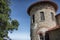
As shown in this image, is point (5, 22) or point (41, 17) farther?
point (41, 17)

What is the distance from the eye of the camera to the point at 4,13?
14195mm

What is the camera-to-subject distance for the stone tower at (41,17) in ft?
59.3

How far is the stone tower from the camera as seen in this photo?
18078mm

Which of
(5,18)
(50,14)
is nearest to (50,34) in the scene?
(50,14)

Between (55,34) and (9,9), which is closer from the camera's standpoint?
(9,9)

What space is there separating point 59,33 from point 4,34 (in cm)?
654

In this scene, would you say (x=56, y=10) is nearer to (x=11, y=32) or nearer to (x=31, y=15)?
(x=31, y=15)

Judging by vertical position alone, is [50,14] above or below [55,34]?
above

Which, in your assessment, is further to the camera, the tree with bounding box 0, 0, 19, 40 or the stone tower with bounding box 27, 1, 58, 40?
the stone tower with bounding box 27, 1, 58, 40

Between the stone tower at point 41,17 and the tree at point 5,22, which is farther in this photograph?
the stone tower at point 41,17

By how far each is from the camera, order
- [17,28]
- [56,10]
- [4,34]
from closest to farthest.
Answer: [4,34], [17,28], [56,10]

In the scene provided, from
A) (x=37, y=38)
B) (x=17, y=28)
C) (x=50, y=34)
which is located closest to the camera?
(x=17, y=28)

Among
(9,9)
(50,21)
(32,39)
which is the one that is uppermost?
(9,9)

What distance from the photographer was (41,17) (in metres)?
19.2
